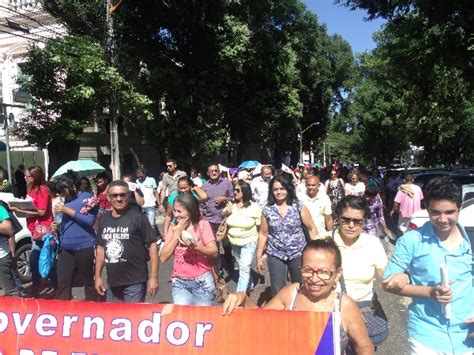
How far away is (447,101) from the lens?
21812 mm

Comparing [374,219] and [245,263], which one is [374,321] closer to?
[245,263]

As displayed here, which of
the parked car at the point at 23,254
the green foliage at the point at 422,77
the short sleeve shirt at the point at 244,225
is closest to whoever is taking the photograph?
the short sleeve shirt at the point at 244,225

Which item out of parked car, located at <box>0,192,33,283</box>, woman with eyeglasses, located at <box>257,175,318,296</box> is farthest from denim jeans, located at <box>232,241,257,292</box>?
parked car, located at <box>0,192,33,283</box>

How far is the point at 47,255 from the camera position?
6.01 metres

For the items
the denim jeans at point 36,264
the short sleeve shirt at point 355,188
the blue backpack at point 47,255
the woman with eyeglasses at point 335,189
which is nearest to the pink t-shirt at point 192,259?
the blue backpack at point 47,255

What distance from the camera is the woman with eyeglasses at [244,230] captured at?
6195 mm

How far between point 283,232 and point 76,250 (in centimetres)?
225

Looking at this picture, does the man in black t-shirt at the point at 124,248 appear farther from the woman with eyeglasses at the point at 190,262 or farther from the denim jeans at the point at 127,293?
the woman with eyeglasses at the point at 190,262

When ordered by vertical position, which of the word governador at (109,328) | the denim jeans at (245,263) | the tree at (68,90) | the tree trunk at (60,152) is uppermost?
the tree at (68,90)

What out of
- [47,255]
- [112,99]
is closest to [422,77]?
[112,99]

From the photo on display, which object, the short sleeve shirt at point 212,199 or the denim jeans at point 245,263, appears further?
the short sleeve shirt at point 212,199

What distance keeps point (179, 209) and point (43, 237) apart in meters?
2.79

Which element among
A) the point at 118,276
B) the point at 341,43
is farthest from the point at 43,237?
the point at 341,43

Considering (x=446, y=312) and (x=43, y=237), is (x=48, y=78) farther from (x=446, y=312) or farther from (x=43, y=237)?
(x=446, y=312)
